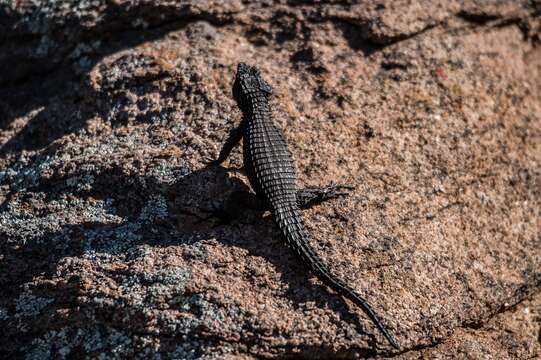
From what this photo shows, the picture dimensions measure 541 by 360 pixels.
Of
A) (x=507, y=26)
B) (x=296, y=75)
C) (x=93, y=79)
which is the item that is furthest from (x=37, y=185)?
(x=507, y=26)

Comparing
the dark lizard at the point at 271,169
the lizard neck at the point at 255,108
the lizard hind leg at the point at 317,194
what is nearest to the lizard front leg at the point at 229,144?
the dark lizard at the point at 271,169

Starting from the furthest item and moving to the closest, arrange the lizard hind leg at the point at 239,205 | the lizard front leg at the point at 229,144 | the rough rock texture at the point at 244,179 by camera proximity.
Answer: the lizard front leg at the point at 229,144 → the lizard hind leg at the point at 239,205 → the rough rock texture at the point at 244,179

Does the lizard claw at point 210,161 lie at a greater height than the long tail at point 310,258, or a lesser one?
greater

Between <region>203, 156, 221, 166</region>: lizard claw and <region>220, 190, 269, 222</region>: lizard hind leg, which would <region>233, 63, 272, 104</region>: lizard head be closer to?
<region>203, 156, 221, 166</region>: lizard claw

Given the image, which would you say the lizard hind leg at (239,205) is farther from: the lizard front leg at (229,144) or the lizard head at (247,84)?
the lizard head at (247,84)

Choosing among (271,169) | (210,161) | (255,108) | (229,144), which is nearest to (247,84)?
(255,108)

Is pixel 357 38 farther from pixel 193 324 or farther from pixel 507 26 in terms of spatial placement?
pixel 193 324

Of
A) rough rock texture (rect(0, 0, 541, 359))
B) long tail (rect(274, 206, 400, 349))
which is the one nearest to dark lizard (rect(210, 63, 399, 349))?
long tail (rect(274, 206, 400, 349))
